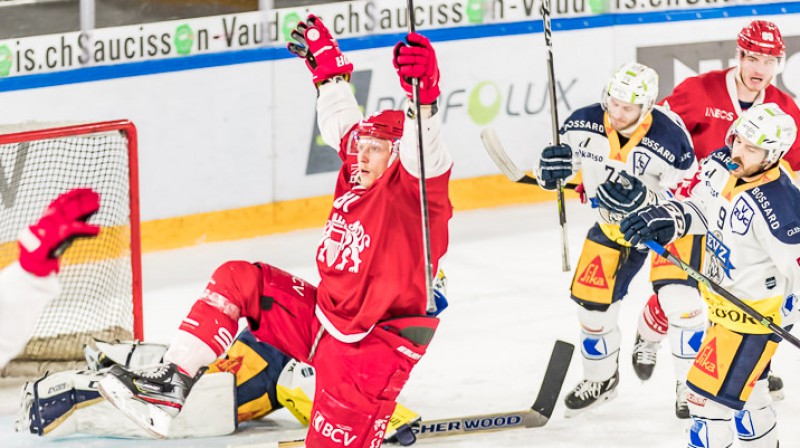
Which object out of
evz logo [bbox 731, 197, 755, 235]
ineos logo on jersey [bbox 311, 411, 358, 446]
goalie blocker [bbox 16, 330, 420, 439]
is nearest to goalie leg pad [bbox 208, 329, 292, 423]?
goalie blocker [bbox 16, 330, 420, 439]

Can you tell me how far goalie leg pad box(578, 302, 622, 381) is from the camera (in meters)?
5.76

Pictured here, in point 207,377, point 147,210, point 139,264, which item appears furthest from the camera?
point 147,210

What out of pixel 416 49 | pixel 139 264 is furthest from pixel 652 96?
pixel 139 264

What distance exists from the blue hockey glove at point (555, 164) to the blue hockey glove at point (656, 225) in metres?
0.55

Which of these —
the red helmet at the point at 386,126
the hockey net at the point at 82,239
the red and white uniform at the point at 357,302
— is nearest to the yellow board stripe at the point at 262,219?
the hockey net at the point at 82,239

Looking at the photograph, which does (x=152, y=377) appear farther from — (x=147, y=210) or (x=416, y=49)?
(x=147, y=210)

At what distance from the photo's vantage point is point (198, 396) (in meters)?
5.49

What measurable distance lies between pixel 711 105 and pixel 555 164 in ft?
3.62

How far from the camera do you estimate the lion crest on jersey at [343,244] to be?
183 inches

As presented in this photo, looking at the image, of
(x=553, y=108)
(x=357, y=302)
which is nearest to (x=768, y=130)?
(x=553, y=108)

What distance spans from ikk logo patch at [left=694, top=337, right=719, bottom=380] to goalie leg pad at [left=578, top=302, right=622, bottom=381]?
98 centimetres

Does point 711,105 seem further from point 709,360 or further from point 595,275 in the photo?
point 709,360

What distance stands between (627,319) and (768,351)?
2.23 metres

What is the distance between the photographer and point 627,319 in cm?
696
